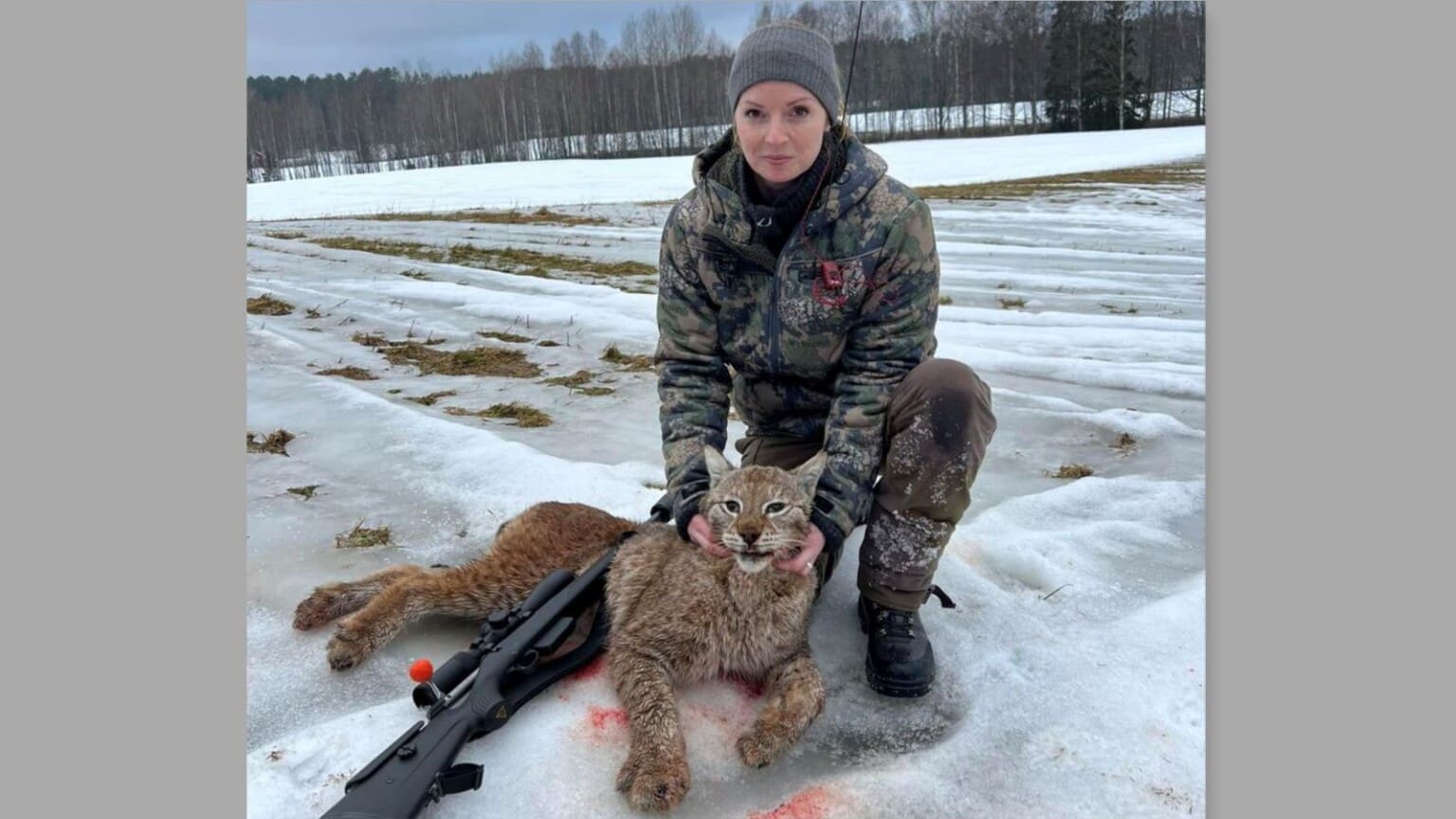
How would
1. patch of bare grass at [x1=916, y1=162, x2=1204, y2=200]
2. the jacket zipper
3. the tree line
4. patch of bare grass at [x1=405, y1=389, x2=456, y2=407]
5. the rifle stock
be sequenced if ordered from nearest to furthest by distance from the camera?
the rifle stock < the jacket zipper < patch of bare grass at [x1=405, y1=389, x2=456, y2=407] < the tree line < patch of bare grass at [x1=916, y1=162, x2=1204, y2=200]

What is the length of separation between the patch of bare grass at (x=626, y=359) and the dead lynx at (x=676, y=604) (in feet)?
12.4

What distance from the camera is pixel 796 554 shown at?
3355mm

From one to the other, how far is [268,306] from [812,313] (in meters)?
8.58

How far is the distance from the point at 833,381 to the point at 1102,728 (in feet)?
5.45

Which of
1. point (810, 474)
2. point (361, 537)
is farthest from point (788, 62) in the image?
point (361, 537)

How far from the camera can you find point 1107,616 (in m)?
3.71

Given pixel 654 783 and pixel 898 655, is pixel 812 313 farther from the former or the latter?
pixel 654 783

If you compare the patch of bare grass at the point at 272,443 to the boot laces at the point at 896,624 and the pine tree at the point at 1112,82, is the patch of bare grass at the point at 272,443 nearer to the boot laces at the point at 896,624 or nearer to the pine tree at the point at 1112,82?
the boot laces at the point at 896,624

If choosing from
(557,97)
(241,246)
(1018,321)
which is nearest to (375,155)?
(557,97)

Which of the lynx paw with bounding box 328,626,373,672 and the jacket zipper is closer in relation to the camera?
the lynx paw with bounding box 328,626,373,672

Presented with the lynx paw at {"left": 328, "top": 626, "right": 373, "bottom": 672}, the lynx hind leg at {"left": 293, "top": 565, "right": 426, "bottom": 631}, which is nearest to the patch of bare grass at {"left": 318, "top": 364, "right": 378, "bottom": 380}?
the lynx hind leg at {"left": 293, "top": 565, "right": 426, "bottom": 631}

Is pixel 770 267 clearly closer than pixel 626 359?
Yes

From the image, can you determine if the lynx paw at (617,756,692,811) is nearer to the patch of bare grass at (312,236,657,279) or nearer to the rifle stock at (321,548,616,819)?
the rifle stock at (321,548,616,819)

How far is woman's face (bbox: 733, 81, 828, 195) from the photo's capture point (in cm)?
322
